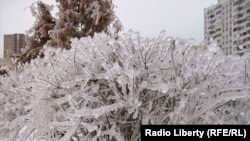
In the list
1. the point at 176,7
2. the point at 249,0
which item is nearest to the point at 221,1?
the point at 249,0

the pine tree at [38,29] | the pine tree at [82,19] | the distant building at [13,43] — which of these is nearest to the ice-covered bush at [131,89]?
the pine tree at [82,19]

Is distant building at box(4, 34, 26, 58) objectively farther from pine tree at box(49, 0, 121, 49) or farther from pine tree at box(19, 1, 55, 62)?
pine tree at box(49, 0, 121, 49)

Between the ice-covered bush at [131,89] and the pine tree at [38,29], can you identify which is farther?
the pine tree at [38,29]

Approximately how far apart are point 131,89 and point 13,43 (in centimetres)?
1027

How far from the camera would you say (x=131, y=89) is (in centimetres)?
167

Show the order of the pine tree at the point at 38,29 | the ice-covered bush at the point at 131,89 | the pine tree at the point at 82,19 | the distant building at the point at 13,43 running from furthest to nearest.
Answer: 1. the distant building at the point at 13,43
2. the pine tree at the point at 38,29
3. the pine tree at the point at 82,19
4. the ice-covered bush at the point at 131,89

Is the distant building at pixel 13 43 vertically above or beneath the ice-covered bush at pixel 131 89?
above

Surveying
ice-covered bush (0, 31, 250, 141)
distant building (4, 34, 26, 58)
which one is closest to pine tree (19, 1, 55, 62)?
distant building (4, 34, 26, 58)

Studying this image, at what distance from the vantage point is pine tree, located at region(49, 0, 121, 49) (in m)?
9.09

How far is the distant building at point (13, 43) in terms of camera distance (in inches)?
412

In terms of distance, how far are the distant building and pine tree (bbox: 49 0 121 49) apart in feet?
5.93

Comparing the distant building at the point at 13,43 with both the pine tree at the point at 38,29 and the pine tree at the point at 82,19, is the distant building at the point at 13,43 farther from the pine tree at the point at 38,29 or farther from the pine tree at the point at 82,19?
the pine tree at the point at 82,19

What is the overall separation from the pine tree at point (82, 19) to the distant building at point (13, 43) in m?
1.81

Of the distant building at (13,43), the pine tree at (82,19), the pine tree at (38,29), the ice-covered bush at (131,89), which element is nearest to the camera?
the ice-covered bush at (131,89)
